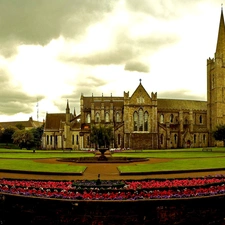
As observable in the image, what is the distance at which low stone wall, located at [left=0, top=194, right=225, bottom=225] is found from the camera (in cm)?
1208

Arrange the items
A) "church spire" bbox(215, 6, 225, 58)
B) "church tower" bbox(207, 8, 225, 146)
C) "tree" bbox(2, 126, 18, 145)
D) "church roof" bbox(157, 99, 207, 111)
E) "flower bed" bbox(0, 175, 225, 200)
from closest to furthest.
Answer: "flower bed" bbox(0, 175, 225, 200)
"church tower" bbox(207, 8, 225, 146)
"church spire" bbox(215, 6, 225, 58)
"church roof" bbox(157, 99, 207, 111)
"tree" bbox(2, 126, 18, 145)

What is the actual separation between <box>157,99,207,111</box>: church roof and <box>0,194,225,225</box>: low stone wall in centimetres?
8574

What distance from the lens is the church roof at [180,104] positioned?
326 feet

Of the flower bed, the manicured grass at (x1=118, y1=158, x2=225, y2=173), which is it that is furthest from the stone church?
the flower bed

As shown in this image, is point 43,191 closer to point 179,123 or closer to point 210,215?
point 210,215

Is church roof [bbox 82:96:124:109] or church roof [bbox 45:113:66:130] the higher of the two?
church roof [bbox 82:96:124:109]

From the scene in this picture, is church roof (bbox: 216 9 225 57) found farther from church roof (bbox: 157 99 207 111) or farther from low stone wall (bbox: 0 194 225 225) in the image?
low stone wall (bbox: 0 194 225 225)

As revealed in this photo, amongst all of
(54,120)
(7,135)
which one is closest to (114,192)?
(54,120)

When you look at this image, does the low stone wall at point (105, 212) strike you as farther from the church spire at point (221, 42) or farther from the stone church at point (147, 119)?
the church spire at point (221, 42)

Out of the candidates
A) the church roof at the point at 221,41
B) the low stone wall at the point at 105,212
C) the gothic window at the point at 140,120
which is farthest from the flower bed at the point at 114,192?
the church roof at the point at 221,41

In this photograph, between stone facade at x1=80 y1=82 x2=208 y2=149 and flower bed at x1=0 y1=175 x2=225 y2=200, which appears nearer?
flower bed at x1=0 y1=175 x2=225 y2=200

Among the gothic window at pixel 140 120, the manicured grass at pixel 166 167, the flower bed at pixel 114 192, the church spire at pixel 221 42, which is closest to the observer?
the flower bed at pixel 114 192

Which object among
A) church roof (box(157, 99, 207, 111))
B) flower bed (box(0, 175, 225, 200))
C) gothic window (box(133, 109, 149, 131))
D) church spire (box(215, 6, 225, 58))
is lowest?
flower bed (box(0, 175, 225, 200))

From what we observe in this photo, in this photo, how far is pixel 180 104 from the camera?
102312 millimetres
